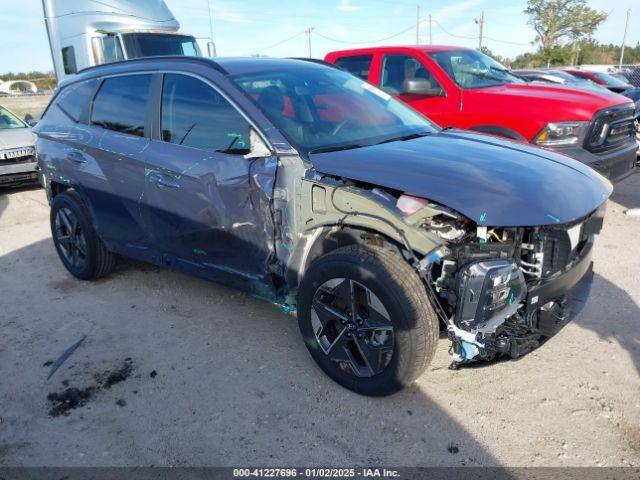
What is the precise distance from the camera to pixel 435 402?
9.06 feet

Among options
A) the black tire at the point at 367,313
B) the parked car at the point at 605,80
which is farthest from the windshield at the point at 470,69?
the parked car at the point at 605,80

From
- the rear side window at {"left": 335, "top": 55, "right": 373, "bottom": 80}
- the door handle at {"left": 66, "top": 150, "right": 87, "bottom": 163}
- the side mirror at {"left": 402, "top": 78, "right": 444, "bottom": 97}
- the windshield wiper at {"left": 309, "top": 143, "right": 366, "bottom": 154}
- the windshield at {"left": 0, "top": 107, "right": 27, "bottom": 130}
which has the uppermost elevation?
the rear side window at {"left": 335, "top": 55, "right": 373, "bottom": 80}

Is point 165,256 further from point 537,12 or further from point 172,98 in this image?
point 537,12

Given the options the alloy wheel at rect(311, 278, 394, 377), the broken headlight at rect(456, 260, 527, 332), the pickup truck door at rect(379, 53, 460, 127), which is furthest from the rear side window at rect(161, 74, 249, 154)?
the pickup truck door at rect(379, 53, 460, 127)

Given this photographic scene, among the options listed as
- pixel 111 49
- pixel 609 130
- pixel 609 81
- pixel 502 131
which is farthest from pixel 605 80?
pixel 111 49

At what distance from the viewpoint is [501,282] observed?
7.63 ft

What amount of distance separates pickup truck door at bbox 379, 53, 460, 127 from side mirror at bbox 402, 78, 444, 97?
0.07 meters

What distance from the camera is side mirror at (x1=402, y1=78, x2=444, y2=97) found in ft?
19.6

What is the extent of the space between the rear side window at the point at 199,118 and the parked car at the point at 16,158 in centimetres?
579

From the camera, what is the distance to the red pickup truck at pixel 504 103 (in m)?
5.43

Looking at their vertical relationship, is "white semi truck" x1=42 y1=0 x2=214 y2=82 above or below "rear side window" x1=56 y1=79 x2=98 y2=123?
above

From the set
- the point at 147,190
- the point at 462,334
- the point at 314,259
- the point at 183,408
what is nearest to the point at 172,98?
the point at 147,190

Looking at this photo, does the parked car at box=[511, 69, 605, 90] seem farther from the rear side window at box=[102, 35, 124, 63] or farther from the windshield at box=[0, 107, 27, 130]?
the windshield at box=[0, 107, 27, 130]

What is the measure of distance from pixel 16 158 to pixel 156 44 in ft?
12.7
